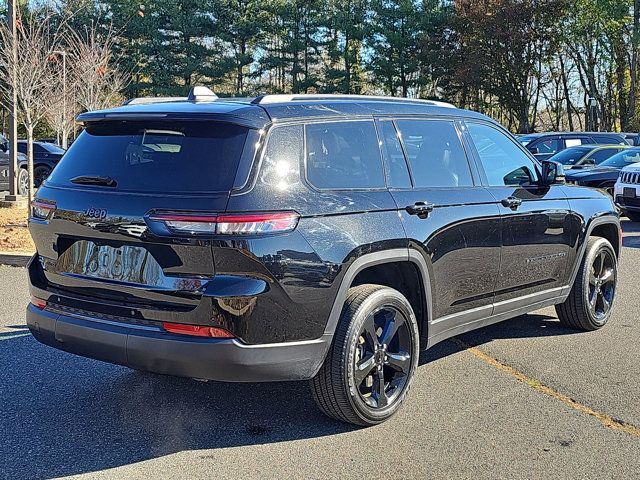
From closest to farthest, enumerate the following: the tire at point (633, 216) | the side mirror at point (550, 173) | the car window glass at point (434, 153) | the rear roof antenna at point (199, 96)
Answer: the rear roof antenna at point (199, 96), the car window glass at point (434, 153), the side mirror at point (550, 173), the tire at point (633, 216)

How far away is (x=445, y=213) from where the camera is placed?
15.1 ft

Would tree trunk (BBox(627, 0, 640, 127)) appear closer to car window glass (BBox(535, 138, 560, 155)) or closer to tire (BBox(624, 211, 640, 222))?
car window glass (BBox(535, 138, 560, 155))

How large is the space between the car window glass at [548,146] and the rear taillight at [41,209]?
18.2 meters

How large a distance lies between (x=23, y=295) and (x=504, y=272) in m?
4.81

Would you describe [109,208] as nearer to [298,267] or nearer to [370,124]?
[298,267]

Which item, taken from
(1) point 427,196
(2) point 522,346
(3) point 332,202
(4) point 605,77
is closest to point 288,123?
(3) point 332,202

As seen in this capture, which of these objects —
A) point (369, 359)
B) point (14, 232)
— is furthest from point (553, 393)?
point (14, 232)

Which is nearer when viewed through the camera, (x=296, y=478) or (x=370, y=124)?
(x=296, y=478)

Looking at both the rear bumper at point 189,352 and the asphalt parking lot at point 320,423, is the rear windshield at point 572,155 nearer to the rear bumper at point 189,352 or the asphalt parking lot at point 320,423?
the asphalt parking lot at point 320,423

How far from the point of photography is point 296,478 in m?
3.49

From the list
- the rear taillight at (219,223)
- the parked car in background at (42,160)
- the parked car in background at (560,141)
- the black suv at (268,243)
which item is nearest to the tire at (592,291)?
→ the black suv at (268,243)

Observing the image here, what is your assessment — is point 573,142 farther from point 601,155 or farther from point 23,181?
point 23,181

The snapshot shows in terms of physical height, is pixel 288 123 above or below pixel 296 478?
above

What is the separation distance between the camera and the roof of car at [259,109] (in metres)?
3.80
